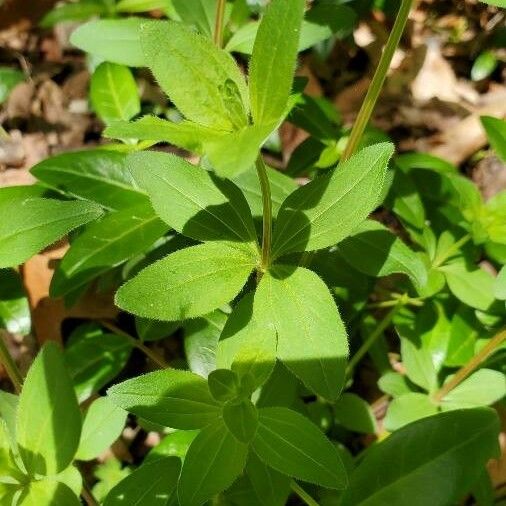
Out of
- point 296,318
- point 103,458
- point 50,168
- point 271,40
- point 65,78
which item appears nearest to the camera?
point 271,40

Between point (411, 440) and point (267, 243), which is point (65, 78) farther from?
point (411, 440)

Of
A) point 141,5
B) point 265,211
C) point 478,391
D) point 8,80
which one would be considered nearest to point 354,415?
point 478,391

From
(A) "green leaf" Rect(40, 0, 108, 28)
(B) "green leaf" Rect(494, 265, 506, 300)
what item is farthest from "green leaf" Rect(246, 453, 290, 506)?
(A) "green leaf" Rect(40, 0, 108, 28)

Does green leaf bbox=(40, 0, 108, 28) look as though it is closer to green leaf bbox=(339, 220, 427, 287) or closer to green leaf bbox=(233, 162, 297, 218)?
green leaf bbox=(233, 162, 297, 218)

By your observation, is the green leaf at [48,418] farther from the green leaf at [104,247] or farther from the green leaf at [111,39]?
the green leaf at [111,39]

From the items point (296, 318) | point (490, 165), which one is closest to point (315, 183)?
point (296, 318)
